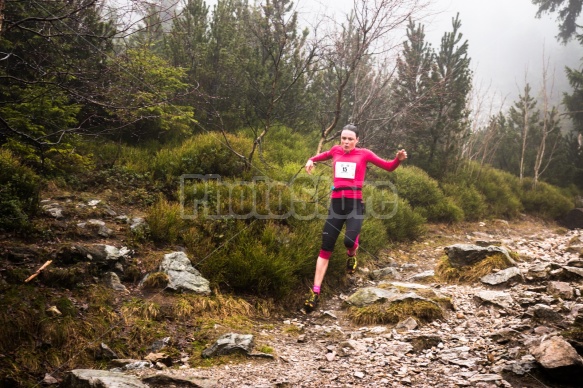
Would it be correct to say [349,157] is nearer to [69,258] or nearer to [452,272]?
[452,272]

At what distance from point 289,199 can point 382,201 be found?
10.8 ft

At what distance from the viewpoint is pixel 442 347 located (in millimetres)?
3096

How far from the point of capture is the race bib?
454 cm

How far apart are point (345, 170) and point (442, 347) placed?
2315 mm

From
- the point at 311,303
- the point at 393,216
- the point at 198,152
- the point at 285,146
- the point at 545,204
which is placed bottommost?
the point at 311,303

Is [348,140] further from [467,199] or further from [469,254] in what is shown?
[467,199]

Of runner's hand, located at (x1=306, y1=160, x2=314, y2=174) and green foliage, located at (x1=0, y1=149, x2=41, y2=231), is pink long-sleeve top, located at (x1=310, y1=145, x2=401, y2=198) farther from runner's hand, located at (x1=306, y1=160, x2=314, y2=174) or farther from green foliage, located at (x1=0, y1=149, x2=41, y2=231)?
green foliage, located at (x1=0, y1=149, x2=41, y2=231)

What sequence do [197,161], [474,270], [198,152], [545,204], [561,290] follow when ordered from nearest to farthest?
[561,290]
[474,270]
[197,161]
[198,152]
[545,204]

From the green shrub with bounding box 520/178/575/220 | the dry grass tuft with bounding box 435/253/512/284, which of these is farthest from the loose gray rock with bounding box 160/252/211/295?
the green shrub with bounding box 520/178/575/220

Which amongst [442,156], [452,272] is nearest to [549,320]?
[452,272]

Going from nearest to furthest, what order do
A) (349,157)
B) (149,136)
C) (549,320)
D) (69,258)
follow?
1. (549,320)
2. (69,258)
3. (349,157)
4. (149,136)

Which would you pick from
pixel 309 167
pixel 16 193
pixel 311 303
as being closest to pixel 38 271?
pixel 16 193

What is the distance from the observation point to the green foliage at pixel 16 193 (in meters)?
3.85

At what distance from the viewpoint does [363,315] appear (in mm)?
3988
